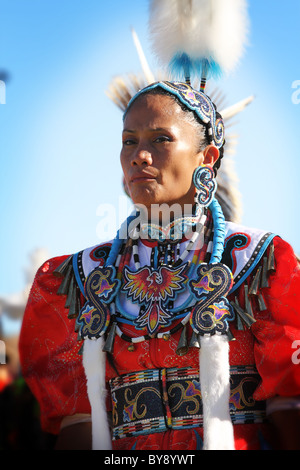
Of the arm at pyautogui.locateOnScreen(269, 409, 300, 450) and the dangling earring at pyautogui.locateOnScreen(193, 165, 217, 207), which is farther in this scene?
the dangling earring at pyautogui.locateOnScreen(193, 165, 217, 207)

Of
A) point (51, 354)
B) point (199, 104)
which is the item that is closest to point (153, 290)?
point (51, 354)

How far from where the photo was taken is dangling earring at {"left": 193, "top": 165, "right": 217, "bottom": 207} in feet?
11.4

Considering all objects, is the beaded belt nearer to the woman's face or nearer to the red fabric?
Result: the red fabric

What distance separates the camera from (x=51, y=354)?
3.65 m

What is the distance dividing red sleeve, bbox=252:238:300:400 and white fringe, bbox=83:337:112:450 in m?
0.72

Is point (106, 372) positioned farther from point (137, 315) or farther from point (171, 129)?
point (171, 129)

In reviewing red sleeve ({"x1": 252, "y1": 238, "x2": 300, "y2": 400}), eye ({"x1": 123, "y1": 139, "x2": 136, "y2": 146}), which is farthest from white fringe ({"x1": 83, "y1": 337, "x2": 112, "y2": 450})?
eye ({"x1": 123, "y1": 139, "x2": 136, "y2": 146})

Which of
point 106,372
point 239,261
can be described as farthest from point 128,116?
point 106,372

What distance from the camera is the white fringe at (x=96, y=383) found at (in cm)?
328

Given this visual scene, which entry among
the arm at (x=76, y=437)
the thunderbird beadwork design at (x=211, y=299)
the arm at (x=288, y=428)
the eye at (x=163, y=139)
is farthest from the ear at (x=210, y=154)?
the arm at (x=76, y=437)

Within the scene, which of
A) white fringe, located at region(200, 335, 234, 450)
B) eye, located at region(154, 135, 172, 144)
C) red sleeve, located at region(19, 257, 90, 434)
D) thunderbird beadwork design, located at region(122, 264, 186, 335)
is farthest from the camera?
red sleeve, located at region(19, 257, 90, 434)
